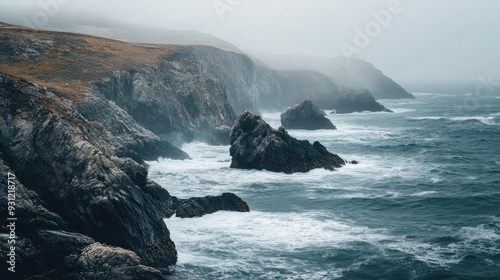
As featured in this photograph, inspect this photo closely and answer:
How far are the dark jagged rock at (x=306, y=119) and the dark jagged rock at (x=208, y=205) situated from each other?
226 ft

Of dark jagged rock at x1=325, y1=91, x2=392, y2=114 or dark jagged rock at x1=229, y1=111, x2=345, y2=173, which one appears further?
dark jagged rock at x1=325, y1=91, x2=392, y2=114

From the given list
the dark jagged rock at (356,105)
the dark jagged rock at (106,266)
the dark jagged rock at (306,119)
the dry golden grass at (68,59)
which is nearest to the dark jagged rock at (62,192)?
the dark jagged rock at (106,266)

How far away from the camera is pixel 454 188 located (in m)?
59.7

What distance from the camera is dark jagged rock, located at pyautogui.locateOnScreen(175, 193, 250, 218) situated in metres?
47.2

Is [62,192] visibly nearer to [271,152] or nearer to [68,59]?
[271,152]

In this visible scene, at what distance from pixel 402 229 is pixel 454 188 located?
18.4m

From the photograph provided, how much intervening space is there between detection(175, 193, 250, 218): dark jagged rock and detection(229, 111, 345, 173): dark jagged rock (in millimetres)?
19521

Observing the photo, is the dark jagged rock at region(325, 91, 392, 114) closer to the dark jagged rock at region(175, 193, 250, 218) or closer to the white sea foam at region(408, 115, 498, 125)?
the white sea foam at region(408, 115, 498, 125)

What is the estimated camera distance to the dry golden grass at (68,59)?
232 feet

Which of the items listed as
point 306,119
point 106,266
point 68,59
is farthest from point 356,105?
point 106,266

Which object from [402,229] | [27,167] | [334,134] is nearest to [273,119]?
[334,134]

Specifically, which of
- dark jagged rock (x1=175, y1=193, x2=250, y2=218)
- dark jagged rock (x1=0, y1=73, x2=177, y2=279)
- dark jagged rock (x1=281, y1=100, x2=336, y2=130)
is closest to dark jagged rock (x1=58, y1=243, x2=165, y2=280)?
dark jagged rock (x1=0, y1=73, x2=177, y2=279)

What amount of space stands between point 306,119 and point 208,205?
7201 cm

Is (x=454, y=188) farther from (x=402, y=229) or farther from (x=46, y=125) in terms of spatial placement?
(x=46, y=125)
